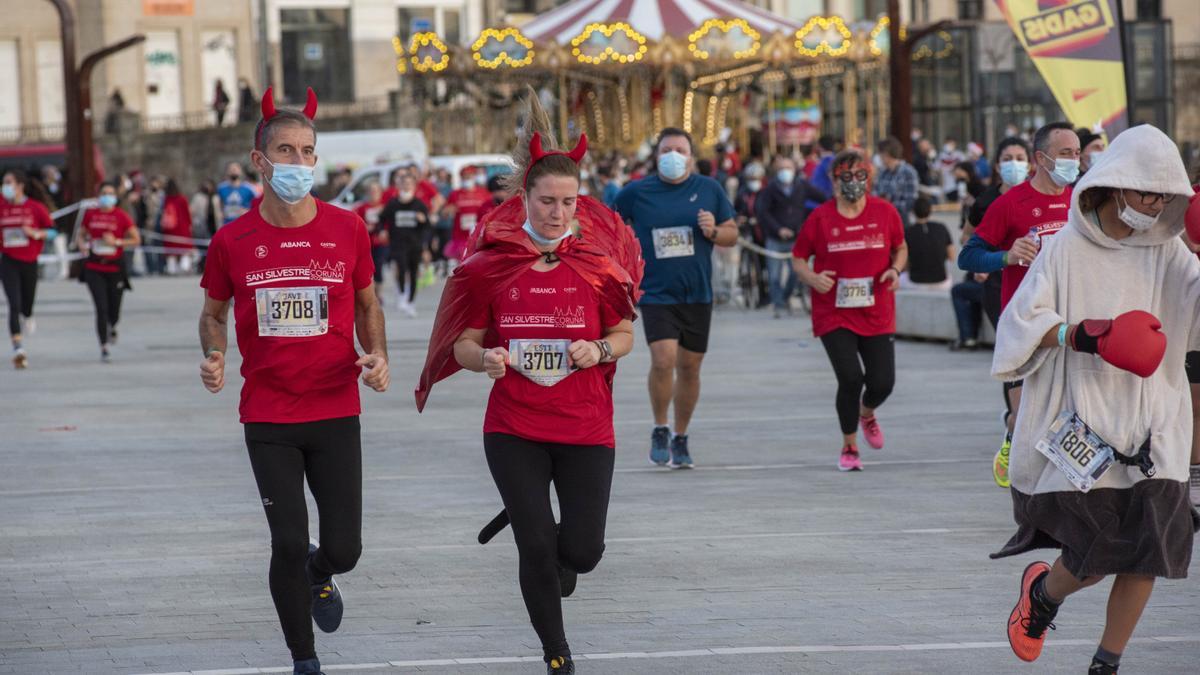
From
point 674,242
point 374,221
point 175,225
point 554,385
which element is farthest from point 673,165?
point 175,225

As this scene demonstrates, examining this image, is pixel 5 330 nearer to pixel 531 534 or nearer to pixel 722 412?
pixel 722 412

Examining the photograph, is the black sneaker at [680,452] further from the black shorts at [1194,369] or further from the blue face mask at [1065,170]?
the black shorts at [1194,369]

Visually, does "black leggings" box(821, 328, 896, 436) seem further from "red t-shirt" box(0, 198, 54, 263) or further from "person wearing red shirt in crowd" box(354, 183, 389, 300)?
"person wearing red shirt in crowd" box(354, 183, 389, 300)

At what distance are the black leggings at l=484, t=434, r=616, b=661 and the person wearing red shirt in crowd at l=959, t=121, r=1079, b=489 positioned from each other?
3774mm

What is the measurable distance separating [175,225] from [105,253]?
699 inches

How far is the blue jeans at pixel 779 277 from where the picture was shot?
A: 75.2 feet

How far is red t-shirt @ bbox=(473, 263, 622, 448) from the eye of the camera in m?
6.21

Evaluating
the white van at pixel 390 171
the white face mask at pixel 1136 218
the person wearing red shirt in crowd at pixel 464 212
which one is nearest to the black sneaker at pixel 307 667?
the white face mask at pixel 1136 218

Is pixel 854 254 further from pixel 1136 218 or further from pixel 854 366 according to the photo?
pixel 1136 218

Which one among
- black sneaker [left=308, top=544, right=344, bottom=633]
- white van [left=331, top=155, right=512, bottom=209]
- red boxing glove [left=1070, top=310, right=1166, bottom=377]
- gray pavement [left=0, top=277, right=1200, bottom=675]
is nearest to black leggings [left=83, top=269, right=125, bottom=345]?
gray pavement [left=0, top=277, right=1200, bottom=675]

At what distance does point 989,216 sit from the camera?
31.8 ft

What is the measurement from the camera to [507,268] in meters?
6.30

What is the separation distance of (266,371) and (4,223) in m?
13.1

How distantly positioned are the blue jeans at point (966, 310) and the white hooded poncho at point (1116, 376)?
12.4 meters
